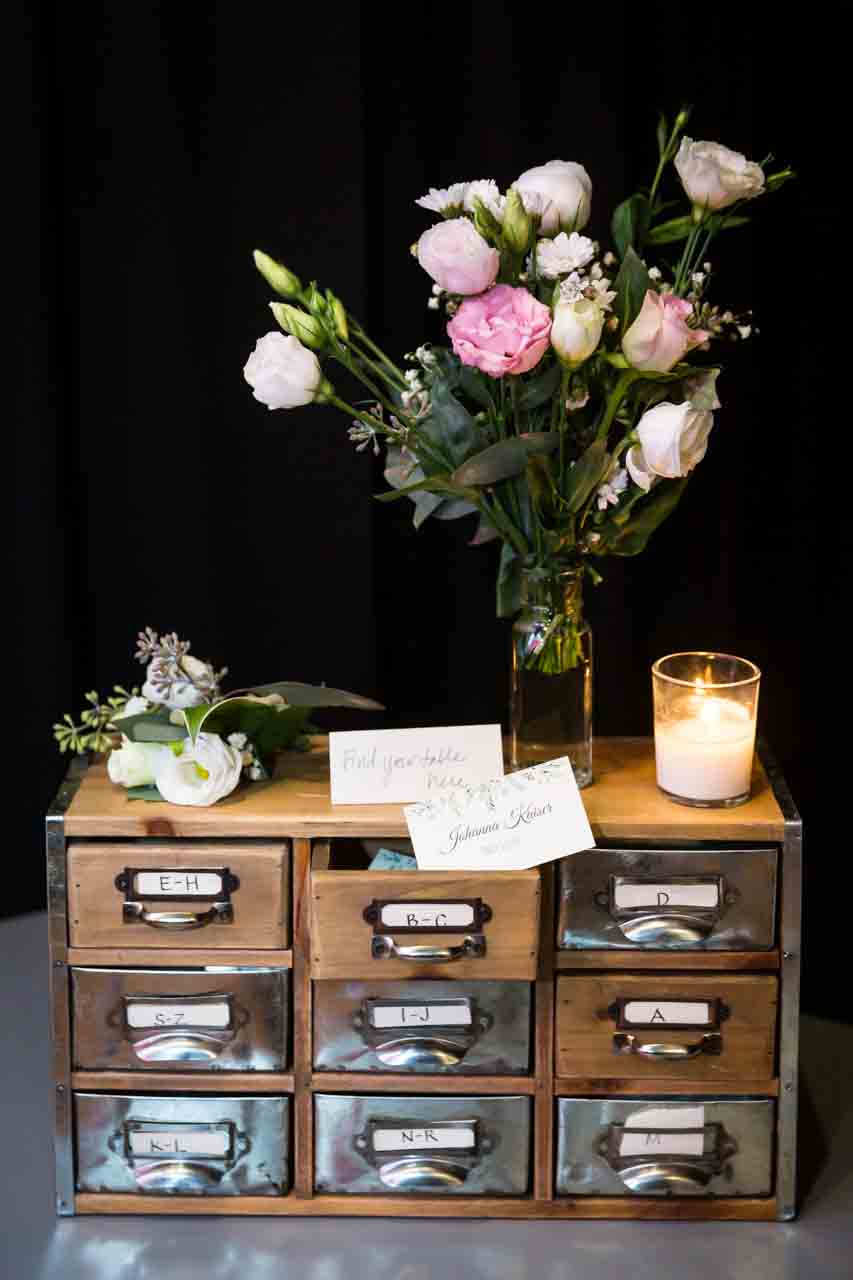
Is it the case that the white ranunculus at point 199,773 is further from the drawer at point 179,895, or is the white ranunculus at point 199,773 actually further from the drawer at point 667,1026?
the drawer at point 667,1026

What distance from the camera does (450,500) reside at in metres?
1.71

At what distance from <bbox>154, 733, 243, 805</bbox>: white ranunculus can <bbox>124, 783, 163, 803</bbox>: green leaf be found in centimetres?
1

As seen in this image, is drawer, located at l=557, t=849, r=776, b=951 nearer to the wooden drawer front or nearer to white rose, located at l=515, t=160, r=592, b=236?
the wooden drawer front

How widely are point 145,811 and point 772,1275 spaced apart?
2.34ft

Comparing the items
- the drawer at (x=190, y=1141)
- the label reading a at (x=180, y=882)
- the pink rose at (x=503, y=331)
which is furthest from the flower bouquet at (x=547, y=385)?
the drawer at (x=190, y=1141)

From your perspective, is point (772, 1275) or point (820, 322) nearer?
point (772, 1275)

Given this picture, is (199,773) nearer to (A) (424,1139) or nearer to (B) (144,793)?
(B) (144,793)

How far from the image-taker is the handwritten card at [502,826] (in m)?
1.60

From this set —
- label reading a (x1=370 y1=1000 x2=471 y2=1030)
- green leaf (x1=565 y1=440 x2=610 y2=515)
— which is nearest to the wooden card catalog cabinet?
label reading a (x1=370 y1=1000 x2=471 y2=1030)

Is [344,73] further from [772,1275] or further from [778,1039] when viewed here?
[772,1275]

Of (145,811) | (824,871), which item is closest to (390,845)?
(145,811)

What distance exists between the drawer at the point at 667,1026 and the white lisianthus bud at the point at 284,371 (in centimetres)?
59

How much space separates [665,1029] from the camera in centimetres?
166

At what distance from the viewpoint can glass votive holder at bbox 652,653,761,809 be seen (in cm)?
165
